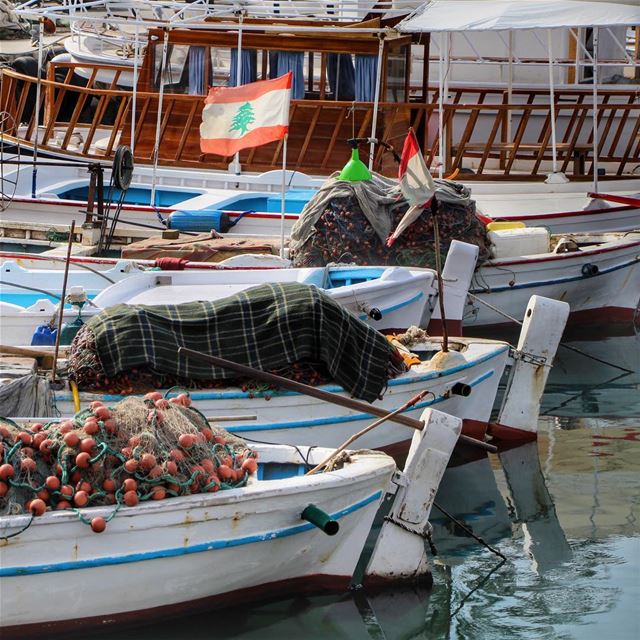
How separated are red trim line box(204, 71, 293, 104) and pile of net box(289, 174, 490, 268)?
4.27 feet

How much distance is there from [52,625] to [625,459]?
5748 millimetres

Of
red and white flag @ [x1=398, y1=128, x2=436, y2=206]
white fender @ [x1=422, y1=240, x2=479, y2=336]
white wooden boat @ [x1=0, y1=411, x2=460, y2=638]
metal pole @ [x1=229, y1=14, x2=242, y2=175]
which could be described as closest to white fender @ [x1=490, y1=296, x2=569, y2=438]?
red and white flag @ [x1=398, y1=128, x2=436, y2=206]

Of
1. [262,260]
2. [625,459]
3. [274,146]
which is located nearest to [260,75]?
[274,146]

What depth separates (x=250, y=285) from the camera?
11156 millimetres

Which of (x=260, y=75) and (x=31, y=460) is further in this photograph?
(x=260, y=75)

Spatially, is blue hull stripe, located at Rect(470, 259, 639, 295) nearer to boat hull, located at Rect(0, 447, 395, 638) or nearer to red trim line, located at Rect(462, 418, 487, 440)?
red trim line, located at Rect(462, 418, 487, 440)

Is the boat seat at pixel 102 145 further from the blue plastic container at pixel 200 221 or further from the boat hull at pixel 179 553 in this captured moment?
the boat hull at pixel 179 553

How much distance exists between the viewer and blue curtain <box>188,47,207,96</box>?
1856cm

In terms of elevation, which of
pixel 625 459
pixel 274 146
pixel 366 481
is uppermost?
pixel 274 146

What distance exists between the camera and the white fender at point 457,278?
41.0ft

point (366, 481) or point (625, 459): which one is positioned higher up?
point (366, 481)

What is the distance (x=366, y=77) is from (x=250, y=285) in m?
7.92

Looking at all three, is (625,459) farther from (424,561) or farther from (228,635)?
(228,635)

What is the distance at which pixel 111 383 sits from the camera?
852cm
